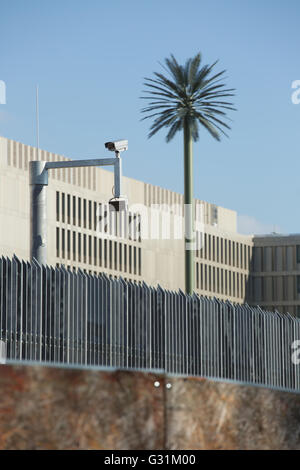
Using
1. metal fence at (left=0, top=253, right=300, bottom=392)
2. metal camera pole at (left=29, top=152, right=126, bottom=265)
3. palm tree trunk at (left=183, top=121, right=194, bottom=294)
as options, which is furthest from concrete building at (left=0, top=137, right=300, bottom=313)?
metal fence at (left=0, top=253, right=300, bottom=392)

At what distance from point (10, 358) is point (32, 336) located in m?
0.64

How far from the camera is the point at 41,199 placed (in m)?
20.5

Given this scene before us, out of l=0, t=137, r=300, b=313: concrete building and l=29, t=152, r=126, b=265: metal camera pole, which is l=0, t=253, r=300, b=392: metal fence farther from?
l=0, t=137, r=300, b=313: concrete building

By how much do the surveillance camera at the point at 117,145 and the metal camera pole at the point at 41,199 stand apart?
0.18m

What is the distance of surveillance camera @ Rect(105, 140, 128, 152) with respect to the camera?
2181cm

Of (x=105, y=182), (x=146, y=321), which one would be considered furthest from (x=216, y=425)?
(x=105, y=182)

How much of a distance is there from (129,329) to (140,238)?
94.8 meters

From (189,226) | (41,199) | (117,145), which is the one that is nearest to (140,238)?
(189,226)

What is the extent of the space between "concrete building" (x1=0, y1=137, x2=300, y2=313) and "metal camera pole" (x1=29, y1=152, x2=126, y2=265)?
69528mm

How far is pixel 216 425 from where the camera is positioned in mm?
19656

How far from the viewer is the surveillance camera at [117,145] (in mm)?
21814

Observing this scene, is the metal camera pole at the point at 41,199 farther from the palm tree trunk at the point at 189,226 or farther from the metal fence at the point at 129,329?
the palm tree trunk at the point at 189,226

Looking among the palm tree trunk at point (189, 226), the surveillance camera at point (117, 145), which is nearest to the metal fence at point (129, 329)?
the surveillance camera at point (117, 145)
